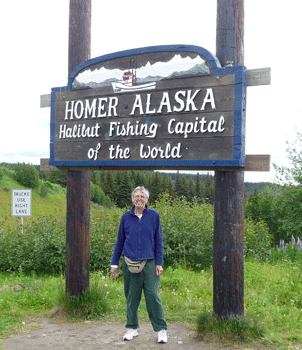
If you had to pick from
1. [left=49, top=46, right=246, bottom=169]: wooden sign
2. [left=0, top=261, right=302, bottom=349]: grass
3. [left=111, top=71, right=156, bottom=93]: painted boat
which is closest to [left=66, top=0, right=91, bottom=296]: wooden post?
[left=0, top=261, right=302, bottom=349]: grass

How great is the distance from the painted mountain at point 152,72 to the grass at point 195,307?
2922mm

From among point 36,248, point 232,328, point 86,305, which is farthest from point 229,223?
point 36,248

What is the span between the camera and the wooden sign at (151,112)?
187 inches

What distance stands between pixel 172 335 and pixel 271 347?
1197mm

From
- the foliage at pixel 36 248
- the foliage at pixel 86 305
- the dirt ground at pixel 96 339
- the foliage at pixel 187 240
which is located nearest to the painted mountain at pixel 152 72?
the foliage at pixel 86 305

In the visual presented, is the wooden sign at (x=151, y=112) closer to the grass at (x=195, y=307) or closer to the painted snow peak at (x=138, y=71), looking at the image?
the painted snow peak at (x=138, y=71)

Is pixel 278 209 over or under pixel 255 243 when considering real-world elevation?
over

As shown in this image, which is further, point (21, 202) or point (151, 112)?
point (21, 202)

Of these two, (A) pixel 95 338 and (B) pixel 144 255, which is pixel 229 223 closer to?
(B) pixel 144 255

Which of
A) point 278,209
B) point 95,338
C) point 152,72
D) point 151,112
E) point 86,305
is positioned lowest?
point 95,338

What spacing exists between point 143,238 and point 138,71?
2.20 m

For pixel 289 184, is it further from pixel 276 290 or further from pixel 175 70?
pixel 175 70

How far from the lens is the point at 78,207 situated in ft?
20.7

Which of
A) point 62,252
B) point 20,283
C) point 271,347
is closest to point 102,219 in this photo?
point 62,252
